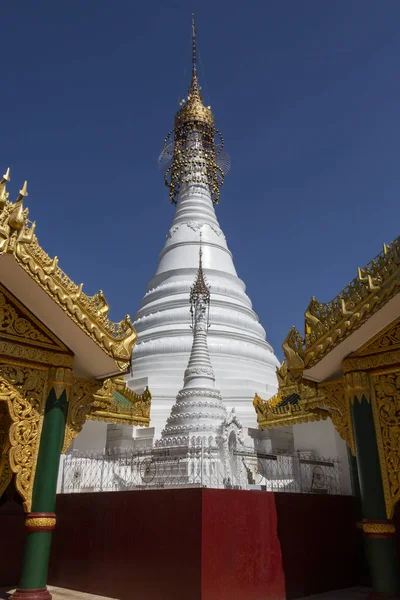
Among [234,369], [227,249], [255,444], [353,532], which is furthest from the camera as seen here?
[227,249]

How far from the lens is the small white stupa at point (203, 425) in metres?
10.1

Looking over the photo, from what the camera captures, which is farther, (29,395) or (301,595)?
(301,595)

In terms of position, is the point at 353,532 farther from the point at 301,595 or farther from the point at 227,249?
the point at 227,249

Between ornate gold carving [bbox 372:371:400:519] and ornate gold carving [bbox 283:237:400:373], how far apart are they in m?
→ 0.58

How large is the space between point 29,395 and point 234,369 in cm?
1328

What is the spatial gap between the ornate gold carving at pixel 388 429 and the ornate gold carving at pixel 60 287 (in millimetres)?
3280

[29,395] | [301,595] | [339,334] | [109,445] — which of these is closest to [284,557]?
[301,595]

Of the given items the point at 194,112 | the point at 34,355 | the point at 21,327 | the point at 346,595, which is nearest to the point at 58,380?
the point at 34,355

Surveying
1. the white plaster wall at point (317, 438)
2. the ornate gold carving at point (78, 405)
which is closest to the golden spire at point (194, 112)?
the white plaster wall at point (317, 438)

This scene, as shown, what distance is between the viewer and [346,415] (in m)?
6.77

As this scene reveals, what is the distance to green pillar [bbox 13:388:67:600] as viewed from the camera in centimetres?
577

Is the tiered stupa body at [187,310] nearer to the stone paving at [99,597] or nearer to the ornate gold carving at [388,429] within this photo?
the stone paving at [99,597]

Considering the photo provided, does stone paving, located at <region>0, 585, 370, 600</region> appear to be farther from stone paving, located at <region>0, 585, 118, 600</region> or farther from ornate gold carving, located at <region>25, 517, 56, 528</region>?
ornate gold carving, located at <region>25, 517, 56, 528</region>

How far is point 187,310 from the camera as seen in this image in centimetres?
2122
